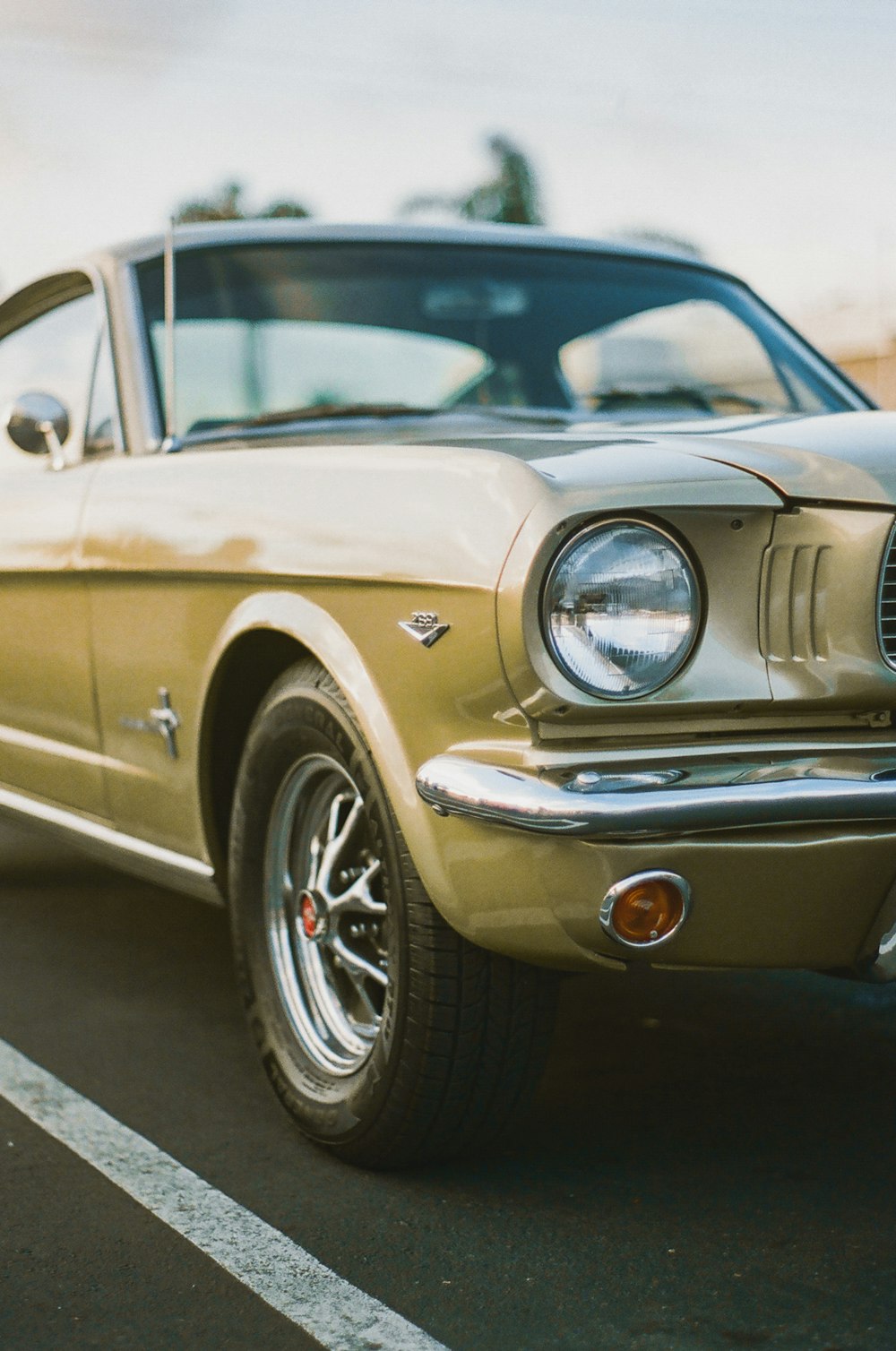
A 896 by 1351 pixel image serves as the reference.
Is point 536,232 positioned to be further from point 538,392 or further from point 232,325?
point 232,325

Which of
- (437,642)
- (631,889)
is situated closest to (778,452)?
(437,642)

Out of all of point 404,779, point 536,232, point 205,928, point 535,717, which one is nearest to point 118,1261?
point 404,779

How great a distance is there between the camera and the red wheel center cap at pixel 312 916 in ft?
9.77

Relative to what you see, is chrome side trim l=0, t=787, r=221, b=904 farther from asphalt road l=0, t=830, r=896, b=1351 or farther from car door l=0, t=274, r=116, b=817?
asphalt road l=0, t=830, r=896, b=1351

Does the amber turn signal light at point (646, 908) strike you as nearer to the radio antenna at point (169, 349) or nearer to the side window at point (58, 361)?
the radio antenna at point (169, 349)

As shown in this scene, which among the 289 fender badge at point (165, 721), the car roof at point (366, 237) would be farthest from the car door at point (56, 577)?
the 289 fender badge at point (165, 721)

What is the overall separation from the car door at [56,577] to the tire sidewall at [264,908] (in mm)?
674

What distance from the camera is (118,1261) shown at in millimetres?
2504

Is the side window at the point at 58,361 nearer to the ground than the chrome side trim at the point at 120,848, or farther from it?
farther from it

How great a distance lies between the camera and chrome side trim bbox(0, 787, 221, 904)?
3344 millimetres

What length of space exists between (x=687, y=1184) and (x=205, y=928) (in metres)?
2.09

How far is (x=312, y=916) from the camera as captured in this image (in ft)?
9.83

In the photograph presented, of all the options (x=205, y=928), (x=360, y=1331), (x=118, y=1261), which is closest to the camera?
(x=360, y=1331)

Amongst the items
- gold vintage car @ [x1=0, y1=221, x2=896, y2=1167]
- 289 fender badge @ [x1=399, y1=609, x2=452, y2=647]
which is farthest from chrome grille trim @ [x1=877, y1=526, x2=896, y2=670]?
289 fender badge @ [x1=399, y1=609, x2=452, y2=647]
